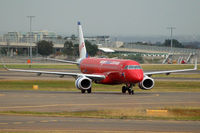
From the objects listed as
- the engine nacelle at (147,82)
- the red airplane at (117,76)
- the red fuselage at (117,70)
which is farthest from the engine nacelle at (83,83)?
the engine nacelle at (147,82)

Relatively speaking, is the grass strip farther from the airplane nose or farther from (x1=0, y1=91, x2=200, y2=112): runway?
the airplane nose

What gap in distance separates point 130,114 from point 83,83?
870 inches

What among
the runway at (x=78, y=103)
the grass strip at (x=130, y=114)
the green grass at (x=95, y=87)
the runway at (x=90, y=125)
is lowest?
Answer: the green grass at (x=95, y=87)

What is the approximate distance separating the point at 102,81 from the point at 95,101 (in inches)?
559

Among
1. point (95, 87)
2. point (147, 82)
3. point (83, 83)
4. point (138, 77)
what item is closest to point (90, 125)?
point (138, 77)

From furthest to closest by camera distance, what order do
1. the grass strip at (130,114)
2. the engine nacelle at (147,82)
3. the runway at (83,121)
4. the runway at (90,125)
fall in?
the engine nacelle at (147,82), the grass strip at (130,114), the runway at (83,121), the runway at (90,125)

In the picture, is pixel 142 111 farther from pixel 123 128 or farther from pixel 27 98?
pixel 27 98

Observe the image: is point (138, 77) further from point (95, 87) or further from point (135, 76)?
point (95, 87)

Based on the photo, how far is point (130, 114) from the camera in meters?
33.8

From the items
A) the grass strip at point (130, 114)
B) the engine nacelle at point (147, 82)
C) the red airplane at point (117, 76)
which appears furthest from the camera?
the engine nacelle at point (147, 82)

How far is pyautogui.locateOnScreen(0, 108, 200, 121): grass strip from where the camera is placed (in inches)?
1251

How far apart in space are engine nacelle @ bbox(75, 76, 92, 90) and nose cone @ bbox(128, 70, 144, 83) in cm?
540

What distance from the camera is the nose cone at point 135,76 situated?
169 ft

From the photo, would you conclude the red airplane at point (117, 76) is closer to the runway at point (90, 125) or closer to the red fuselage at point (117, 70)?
the red fuselage at point (117, 70)
